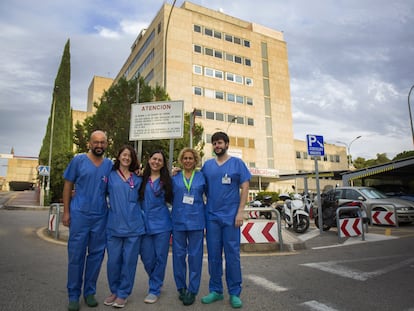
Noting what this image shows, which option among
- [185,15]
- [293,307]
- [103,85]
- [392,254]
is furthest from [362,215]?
[103,85]

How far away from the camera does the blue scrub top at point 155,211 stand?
362 centimetres

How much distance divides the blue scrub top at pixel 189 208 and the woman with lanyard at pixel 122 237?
1.41 ft

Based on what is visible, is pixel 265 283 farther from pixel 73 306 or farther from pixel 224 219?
pixel 73 306

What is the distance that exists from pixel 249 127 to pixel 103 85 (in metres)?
46.0

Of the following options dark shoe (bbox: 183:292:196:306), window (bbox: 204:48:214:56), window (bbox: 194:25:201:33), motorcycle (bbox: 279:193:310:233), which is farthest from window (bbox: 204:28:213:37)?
dark shoe (bbox: 183:292:196:306)

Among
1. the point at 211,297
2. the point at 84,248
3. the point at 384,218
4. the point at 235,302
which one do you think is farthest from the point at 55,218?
the point at 384,218

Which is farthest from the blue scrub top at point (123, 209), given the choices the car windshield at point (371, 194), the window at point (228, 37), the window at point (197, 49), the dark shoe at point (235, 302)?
the window at point (228, 37)

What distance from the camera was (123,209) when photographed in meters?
3.50

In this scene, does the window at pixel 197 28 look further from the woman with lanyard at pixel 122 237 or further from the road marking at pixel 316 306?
the road marking at pixel 316 306

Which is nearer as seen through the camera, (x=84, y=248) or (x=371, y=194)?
(x=84, y=248)

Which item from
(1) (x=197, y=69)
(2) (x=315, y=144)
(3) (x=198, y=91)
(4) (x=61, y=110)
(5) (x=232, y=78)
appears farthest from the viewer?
(5) (x=232, y=78)

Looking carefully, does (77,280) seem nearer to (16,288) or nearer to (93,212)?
(93,212)

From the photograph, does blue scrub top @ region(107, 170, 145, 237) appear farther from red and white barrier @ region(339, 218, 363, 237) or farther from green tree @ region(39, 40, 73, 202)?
green tree @ region(39, 40, 73, 202)

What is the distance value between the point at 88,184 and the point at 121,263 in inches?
39.4
